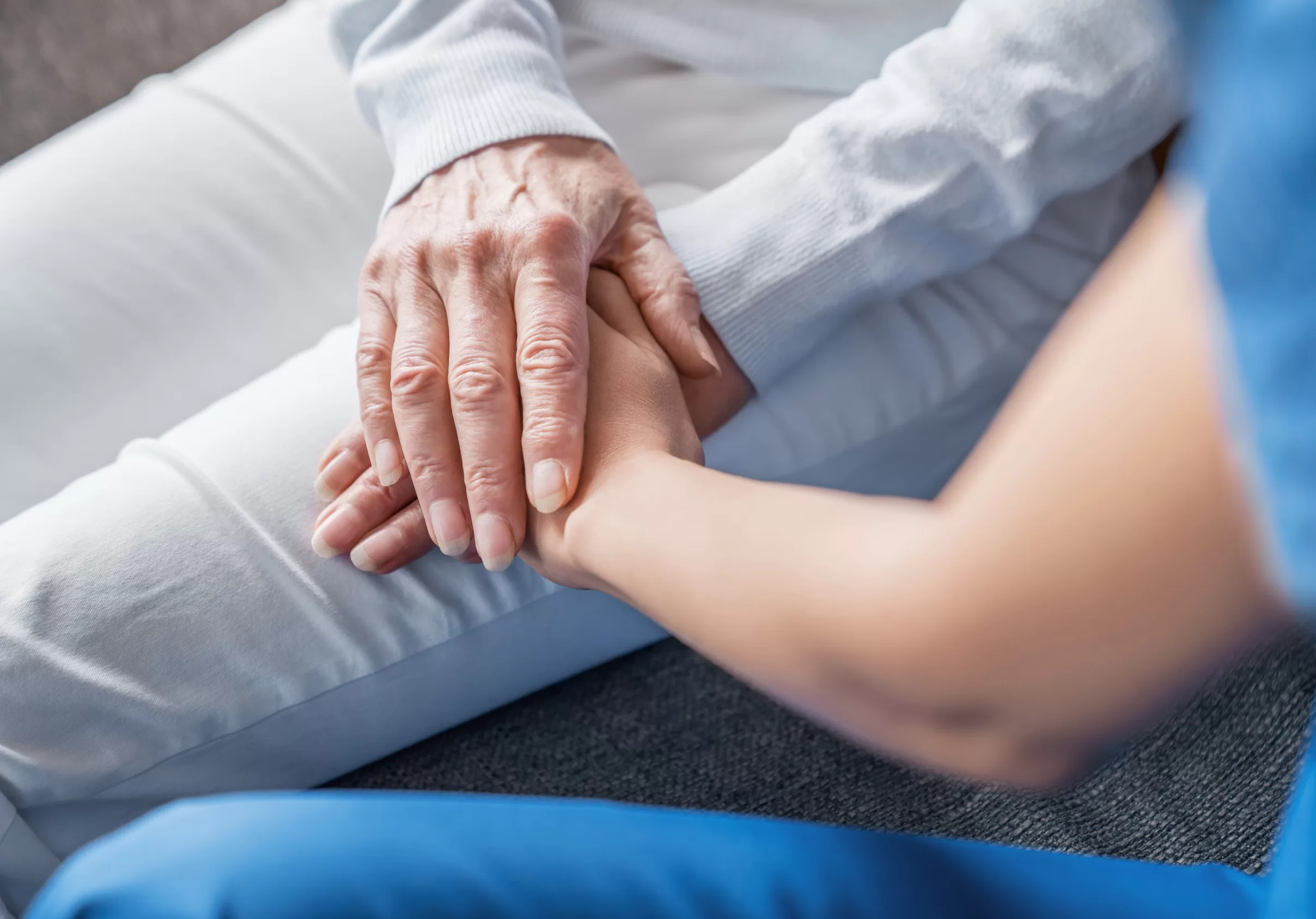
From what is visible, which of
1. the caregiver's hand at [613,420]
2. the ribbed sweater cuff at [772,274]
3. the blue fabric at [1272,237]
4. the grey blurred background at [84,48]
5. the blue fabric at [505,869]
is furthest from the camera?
the grey blurred background at [84,48]

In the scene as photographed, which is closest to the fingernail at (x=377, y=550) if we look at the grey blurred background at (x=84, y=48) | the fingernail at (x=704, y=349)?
the fingernail at (x=704, y=349)

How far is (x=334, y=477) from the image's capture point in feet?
2.06

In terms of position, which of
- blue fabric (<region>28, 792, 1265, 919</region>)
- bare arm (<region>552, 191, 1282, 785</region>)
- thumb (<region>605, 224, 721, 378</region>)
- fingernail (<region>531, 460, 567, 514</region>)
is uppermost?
bare arm (<region>552, 191, 1282, 785</region>)

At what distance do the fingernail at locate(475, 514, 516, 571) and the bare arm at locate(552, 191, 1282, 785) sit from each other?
0.75 feet

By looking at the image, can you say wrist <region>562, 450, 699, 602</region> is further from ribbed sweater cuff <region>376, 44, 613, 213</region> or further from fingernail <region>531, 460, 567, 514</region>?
ribbed sweater cuff <region>376, 44, 613, 213</region>

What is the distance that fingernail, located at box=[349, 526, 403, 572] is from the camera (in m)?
0.61

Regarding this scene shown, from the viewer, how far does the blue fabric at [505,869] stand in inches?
15.8

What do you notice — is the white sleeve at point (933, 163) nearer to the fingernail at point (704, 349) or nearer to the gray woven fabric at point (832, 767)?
the fingernail at point (704, 349)

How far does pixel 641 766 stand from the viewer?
2.59 feet

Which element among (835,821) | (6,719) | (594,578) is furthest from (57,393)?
(835,821)

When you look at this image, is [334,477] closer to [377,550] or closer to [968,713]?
[377,550]

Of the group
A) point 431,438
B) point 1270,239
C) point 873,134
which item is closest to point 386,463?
point 431,438

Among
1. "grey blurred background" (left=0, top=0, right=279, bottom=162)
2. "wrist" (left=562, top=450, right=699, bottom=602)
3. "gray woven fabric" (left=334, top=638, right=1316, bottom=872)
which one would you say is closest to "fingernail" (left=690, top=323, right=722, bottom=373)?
"wrist" (left=562, top=450, right=699, bottom=602)

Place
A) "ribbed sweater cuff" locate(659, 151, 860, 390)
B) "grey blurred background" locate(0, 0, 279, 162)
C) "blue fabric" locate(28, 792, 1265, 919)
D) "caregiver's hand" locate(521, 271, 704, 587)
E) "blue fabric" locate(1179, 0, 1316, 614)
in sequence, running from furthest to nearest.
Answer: "grey blurred background" locate(0, 0, 279, 162) < "ribbed sweater cuff" locate(659, 151, 860, 390) < "caregiver's hand" locate(521, 271, 704, 587) < "blue fabric" locate(28, 792, 1265, 919) < "blue fabric" locate(1179, 0, 1316, 614)
